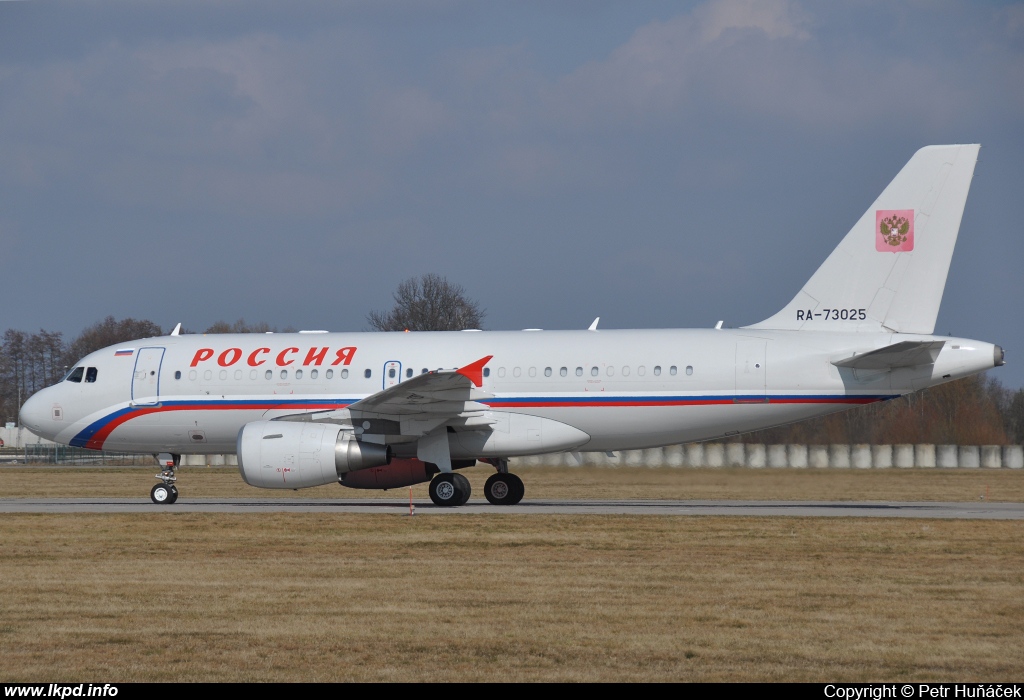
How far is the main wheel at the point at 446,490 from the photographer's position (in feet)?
76.0

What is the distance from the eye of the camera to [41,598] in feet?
38.6

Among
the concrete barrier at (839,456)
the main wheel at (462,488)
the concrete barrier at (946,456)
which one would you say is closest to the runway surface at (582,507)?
the main wheel at (462,488)

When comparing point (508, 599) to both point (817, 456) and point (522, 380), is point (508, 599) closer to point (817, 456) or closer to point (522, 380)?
point (522, 380)

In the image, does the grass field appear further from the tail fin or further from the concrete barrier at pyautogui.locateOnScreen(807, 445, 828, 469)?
the concrete barrier at pyautogui.locateOnScreen(807, 445, 828, 469)

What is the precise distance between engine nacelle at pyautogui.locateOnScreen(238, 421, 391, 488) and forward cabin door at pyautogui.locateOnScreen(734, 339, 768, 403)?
7342 mm

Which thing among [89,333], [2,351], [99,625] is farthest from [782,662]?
[2,351]

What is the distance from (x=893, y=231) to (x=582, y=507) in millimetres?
8357

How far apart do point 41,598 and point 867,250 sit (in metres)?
17.3

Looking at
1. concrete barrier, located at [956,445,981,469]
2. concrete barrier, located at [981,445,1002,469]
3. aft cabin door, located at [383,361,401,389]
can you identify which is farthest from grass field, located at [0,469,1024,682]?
concrete barrier, located at [981,445,1002,469]

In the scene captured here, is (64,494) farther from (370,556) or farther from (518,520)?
(370,556)

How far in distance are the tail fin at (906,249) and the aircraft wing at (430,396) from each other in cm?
735

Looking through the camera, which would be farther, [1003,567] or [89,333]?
[89,333]

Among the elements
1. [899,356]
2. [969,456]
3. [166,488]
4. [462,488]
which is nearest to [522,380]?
[462,488]

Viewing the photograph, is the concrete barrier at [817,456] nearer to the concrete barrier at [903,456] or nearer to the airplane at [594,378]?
the airplane at [594,378]
